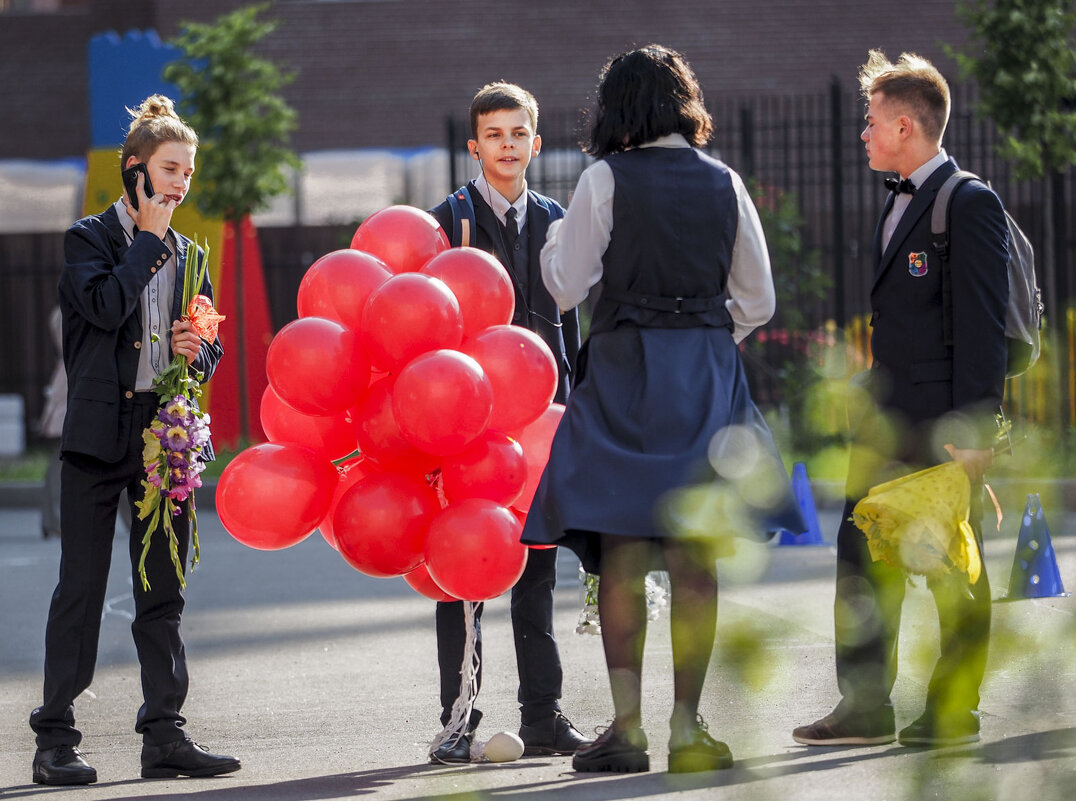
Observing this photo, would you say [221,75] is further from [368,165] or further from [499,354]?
[499,354]

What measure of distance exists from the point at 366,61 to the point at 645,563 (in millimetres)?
16889

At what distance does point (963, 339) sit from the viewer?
4113mm

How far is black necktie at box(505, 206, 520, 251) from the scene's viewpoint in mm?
4633

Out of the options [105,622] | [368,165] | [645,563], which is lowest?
[105,622]

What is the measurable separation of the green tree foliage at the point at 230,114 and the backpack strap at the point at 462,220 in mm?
9783

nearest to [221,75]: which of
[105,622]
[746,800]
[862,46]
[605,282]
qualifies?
[105,622]

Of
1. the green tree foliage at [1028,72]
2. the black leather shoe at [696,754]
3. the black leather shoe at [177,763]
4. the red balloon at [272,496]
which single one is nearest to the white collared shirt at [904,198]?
the black leather shoe at [696,754]

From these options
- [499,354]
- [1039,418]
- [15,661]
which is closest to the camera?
[499,354]

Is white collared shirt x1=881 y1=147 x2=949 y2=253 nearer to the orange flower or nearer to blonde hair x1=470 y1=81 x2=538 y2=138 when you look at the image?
blonde hair x1=470 y1=81 x2=538 y2=138

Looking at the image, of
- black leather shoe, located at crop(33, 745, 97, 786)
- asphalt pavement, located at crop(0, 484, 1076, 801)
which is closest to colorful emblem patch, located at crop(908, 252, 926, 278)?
asphalt pavement, located at crop(0, 484, 1076, 801)

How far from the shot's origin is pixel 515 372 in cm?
406

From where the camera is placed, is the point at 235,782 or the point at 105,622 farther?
the point at 105,622

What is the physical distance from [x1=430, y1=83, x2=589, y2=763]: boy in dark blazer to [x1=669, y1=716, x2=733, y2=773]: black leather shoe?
66 cm

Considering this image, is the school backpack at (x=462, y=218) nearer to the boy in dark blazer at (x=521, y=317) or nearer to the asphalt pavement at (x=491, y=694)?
the boy in dark blazer at (x=521, y=317)
